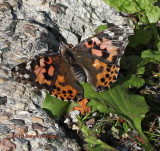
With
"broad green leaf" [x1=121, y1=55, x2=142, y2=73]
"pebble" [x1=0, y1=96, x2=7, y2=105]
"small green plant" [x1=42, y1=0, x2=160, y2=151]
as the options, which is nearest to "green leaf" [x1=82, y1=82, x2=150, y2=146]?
"small green plant" [x1=42, y1=0, x2=160, y2=151]

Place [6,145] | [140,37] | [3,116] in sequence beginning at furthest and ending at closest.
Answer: [140,37], [3,116], [6,145]

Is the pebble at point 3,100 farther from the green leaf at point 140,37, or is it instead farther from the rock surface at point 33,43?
the green leaf at point 140,37

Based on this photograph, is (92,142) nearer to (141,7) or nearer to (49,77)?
(49,77)

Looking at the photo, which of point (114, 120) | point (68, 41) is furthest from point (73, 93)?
point (68, 41)

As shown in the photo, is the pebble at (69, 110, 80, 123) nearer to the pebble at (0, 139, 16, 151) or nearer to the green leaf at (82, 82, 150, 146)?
the green leaf at (82, 82, 150, 146)

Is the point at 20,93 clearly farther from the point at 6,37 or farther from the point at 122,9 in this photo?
the point at 122,9

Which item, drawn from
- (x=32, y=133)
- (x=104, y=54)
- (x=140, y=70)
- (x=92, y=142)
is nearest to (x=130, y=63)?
(x=140, y=70)
